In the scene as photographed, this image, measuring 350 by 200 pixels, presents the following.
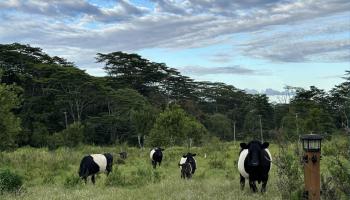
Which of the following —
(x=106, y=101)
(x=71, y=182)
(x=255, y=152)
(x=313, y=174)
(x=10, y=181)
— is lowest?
(x=71, y=182)

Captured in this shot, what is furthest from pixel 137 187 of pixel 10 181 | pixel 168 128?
pixel 168 128

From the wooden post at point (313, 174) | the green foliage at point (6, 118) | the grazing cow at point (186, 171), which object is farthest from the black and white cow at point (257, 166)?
the green foliage at point (6, 118)

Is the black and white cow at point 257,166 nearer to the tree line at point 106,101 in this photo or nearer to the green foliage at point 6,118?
the green foliage at point 6,118

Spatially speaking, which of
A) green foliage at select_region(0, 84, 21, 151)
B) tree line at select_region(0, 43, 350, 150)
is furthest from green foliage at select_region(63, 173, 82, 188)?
tree line at select_region(0, 43, 350, 150)

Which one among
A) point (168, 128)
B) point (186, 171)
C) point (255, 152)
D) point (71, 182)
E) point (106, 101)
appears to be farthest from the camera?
point (106, 101)

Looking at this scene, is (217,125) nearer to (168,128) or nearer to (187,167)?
(168,128)

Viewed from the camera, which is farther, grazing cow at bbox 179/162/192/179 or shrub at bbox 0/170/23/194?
grazing cow at bbox 179/162/192/179

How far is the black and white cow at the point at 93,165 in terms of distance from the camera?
55.6 feet

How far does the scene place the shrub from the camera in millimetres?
12719

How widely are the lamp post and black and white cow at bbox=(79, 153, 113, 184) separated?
955 centimetres

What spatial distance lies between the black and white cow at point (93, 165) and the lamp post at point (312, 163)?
955 centimetres

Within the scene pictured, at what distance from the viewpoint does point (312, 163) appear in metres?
8.55

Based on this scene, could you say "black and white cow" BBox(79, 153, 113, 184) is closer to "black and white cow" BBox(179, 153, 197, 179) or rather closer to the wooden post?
"black and white cow" BBox(179, 153, 197, 179)

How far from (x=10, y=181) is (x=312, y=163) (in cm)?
842
